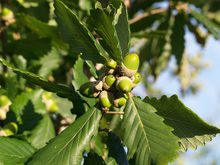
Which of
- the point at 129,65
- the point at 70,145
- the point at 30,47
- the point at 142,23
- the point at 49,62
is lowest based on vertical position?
the point at 70,145

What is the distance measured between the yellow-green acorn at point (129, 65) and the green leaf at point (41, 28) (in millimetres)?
960

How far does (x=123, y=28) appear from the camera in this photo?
5.89 feet

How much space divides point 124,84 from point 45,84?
0.97ft

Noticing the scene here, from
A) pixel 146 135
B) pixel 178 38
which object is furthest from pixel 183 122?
pixel 178 38

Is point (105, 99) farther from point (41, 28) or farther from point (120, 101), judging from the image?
point (41, 28)

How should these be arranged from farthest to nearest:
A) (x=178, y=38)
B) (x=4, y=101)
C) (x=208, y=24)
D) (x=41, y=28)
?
(x=178, y=38) < (x=208, y=24) < (x=41, y=28) < (x=4, y=101)

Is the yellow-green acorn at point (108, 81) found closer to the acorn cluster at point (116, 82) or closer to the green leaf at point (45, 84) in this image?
the acorn cluster at point (116, 82)

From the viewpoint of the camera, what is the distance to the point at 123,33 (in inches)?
70.9

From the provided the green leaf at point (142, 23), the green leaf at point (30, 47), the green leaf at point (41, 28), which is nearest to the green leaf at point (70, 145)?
the green leaf at point (41, 28)

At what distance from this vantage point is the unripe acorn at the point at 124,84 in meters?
1.63

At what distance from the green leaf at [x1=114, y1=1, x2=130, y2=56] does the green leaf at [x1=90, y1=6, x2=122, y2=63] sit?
83 mm

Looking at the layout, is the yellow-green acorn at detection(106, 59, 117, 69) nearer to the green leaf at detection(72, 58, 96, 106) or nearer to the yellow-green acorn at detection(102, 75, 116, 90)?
the yellow-green acorn at detection(102, 75, 116, 90)

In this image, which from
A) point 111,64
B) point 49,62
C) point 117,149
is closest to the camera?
point 111,64


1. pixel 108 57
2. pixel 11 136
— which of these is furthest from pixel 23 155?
pixel 108 57
